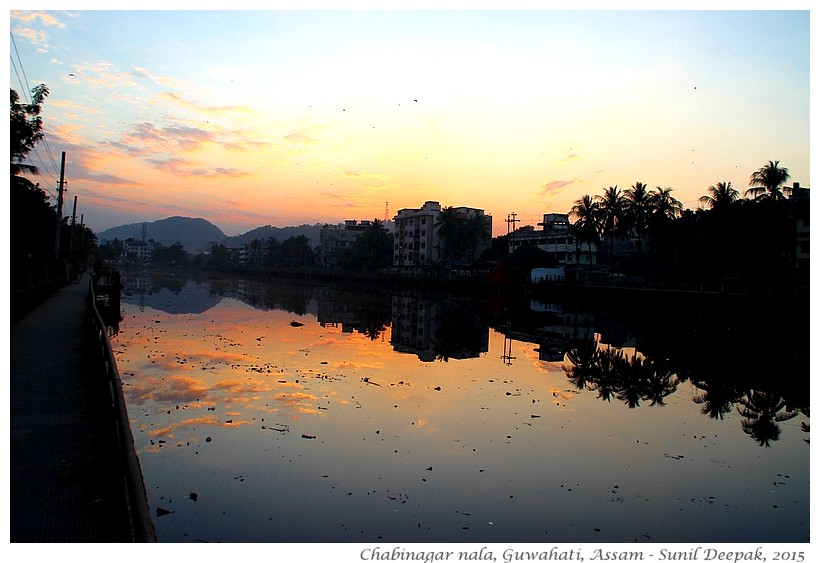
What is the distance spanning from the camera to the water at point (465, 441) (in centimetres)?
789

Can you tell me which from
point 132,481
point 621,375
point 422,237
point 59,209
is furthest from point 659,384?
point 422,237

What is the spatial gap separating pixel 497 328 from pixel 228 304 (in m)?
22.9

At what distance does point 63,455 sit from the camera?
7879mm

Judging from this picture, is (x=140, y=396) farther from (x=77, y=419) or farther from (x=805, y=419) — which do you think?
(x=805, y=419)

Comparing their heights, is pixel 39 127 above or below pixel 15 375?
above

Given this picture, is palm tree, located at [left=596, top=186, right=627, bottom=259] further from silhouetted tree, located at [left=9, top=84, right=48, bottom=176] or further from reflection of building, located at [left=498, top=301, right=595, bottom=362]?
silhouetted tree, located at [left=9, top=84, right=48, bottom=176]

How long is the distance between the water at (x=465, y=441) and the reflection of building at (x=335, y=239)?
118 m

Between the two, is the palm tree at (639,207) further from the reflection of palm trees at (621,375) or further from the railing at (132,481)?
the railing at (132,481)

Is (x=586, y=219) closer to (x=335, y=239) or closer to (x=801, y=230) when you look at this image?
(x=801, y=230)

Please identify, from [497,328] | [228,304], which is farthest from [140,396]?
[228,304]

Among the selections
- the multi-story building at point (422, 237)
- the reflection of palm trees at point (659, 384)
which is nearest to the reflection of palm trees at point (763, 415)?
the reflection of palm trees at point (659, 384)

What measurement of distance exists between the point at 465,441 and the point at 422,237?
94976 mm

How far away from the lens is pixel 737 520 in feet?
26.8

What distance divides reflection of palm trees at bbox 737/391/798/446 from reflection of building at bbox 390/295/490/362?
9.18m
